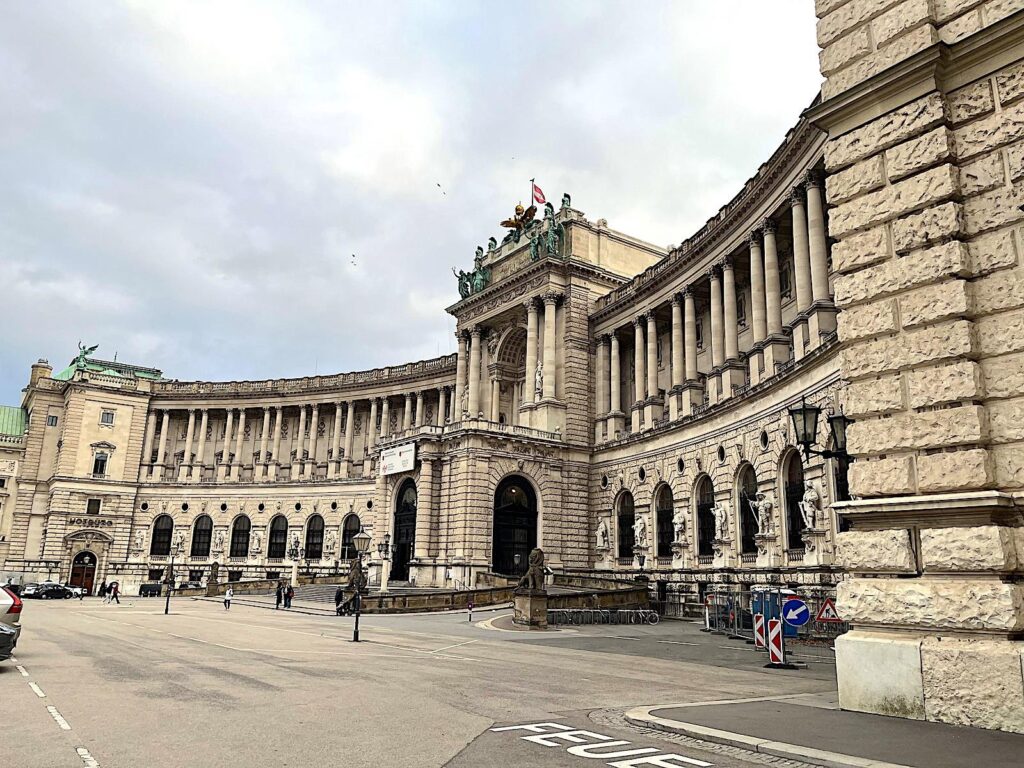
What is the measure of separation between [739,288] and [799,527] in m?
17.0

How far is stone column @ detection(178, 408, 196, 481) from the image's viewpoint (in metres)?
84.6

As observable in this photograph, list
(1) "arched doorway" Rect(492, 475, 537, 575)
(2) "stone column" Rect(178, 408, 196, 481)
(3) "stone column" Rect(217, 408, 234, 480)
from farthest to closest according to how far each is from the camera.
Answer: (2) "stone column" Rect(178, 408, 196, 481), (3) "stone column" Rect(217, 408, 234, 480), (1) "arched doorway" Rect(492, 475, 537, 575)

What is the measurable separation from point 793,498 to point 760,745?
26.3 meters

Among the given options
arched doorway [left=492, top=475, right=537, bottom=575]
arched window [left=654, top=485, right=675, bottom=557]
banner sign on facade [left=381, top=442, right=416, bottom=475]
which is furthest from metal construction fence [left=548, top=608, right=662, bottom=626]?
banner sign on facade [left=381, top=442, right=416, bottom=475]

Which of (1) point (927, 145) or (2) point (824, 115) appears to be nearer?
(1) point (927, 145)

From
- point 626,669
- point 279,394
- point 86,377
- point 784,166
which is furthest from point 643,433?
point 86,377

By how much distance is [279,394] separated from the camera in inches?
3339

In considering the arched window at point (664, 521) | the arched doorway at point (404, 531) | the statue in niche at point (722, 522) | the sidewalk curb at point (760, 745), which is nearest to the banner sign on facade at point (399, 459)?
the arched doorway at point (404, 531)

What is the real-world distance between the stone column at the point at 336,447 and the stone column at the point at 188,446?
1616cm

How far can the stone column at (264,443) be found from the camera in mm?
83312

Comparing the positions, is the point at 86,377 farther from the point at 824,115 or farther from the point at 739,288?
the point at 824,115

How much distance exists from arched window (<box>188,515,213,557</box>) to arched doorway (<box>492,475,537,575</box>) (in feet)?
140

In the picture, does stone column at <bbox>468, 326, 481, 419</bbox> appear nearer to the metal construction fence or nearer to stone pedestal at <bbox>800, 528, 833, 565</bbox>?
the metal construction fence

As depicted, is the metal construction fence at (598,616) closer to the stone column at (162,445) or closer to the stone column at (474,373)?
the stone column at (474,373)
